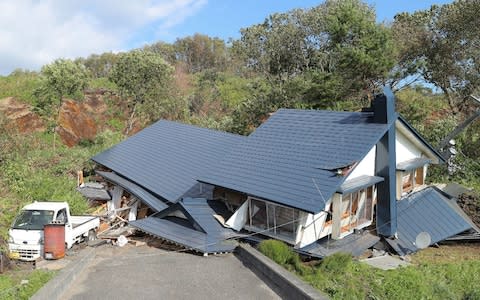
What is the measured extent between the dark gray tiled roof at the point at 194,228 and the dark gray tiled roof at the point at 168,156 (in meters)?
1.33

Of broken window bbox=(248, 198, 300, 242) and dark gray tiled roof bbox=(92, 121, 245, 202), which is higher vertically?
dark gray tiled roof bbox=(92, 121, 245, 202)

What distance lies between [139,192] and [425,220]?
10.7 m

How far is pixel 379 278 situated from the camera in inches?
456

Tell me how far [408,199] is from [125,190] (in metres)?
11.6

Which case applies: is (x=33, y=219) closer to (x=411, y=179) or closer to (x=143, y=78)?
(x=411, y=179)

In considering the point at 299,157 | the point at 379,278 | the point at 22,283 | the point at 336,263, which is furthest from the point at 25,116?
the point at 379,278

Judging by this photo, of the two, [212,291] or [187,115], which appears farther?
[187,115]

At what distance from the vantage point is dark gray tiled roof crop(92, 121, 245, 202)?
17.1 m

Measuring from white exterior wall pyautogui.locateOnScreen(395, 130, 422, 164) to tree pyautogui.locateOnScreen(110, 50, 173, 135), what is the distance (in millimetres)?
20359

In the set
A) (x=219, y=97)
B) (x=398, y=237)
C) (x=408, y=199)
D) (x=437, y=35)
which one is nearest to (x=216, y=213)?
(x=398, y=237)

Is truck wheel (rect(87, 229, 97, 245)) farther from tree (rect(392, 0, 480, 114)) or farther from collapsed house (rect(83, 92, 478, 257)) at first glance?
tree (rect(392, 0, 480, 114))

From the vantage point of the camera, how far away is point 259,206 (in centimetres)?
1354

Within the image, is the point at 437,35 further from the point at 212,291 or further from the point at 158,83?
the point at 212,291

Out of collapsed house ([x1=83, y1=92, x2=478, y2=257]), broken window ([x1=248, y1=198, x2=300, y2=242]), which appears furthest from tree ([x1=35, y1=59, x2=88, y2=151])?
broken window ([x1=248, y1=198, x2=300, y2=242])
